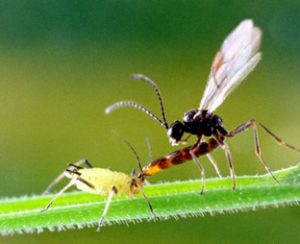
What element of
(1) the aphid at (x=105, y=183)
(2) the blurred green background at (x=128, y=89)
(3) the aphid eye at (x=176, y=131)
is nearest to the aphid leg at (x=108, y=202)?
(1) the aphid at (x=105, y=183)

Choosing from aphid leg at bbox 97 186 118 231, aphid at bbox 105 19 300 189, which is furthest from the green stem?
aphid at bbox 105 19 300 189

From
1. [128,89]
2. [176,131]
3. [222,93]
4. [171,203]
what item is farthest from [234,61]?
[128,89]

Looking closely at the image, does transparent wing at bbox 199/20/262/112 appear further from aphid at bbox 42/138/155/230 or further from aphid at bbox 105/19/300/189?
aphid at bbox 42/138/155/230

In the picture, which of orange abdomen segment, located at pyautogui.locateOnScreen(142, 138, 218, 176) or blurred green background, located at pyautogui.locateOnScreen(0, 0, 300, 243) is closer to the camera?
orange abdomen segment, located at pyautogui.locateOnScreen(142, 138, 218, 176)

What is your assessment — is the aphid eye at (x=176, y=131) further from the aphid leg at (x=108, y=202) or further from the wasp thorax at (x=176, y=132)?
the aphid leg at (x=108, y=202)

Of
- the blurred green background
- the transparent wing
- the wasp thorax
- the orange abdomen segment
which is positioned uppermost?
the transparent wing

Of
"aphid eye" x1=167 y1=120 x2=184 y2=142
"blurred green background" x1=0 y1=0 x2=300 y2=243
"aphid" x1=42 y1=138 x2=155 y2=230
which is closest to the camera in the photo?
"aphid" x1=42 y1=138 x2=155 y2=230

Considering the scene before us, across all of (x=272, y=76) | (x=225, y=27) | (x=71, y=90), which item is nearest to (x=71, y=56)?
(x=71, y=90)

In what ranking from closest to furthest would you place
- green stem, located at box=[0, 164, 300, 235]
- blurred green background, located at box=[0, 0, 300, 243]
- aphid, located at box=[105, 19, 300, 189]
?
green stem, located at box=[0, 164, 300, 235] → aphid, located at box=[105, 19, 300, 189] → blurred green background, located at box=[0, 0, 300, 243]
